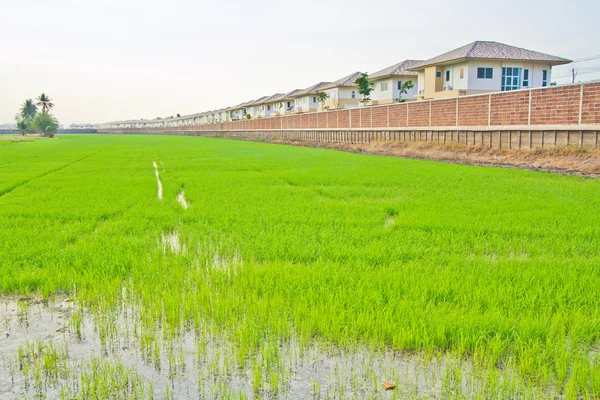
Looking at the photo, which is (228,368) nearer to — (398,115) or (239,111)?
(398,115)

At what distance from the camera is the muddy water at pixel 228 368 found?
9.75 ft

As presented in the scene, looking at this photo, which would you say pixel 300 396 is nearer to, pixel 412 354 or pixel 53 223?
pixel 412 354

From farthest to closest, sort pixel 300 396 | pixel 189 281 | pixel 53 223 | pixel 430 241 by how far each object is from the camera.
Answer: pixel 53 223, pixel 430 241, pixel 189 281, pixel 300 396

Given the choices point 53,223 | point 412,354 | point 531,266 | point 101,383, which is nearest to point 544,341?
point 412,354

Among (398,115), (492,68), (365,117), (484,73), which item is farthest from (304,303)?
(492,68)

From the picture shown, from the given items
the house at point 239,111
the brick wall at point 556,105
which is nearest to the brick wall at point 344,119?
the brick wall at point 556,105

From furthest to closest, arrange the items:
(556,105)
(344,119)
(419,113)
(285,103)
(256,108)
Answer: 1. (256,108)
2. (285,103)
3. (344,119)
4. (419,113)
5. (556,105)

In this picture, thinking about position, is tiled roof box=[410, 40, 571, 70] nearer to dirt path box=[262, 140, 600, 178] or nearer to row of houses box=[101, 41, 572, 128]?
row of houses box=[101, 41, 572, 128]

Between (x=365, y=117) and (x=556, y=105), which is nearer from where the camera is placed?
(x=556, y=105)

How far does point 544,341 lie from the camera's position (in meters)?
3.43

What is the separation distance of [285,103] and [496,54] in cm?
4865

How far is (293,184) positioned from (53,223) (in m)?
6.63

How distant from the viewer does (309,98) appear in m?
72.3

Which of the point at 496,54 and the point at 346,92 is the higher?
the point at 496,54
